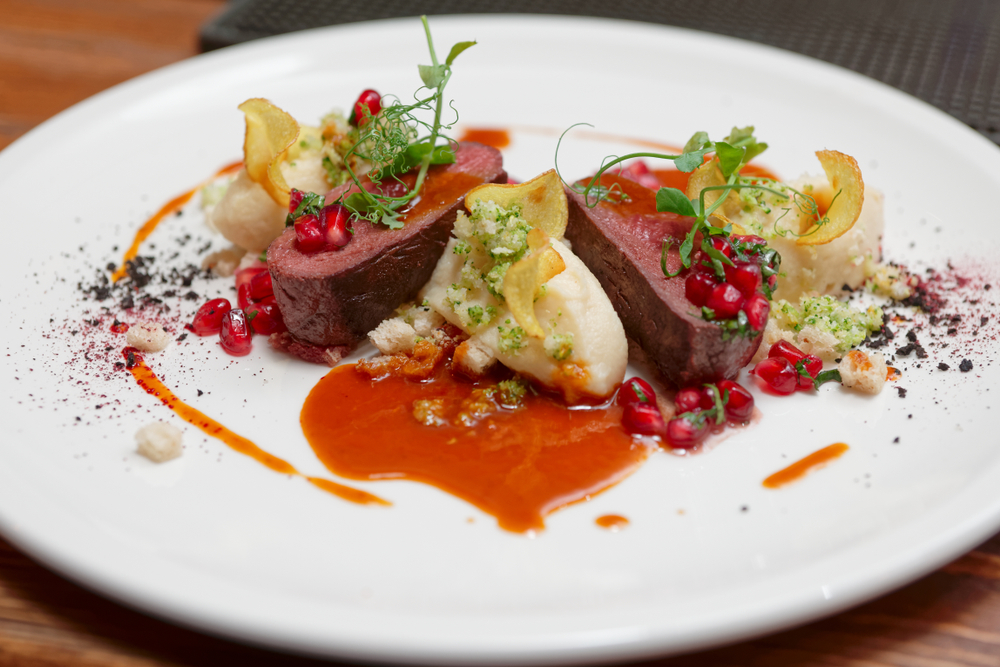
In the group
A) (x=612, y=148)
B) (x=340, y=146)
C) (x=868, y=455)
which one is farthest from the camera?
(x=612, y=148)

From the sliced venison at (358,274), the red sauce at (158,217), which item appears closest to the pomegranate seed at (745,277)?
the sliced venison at (358,274)

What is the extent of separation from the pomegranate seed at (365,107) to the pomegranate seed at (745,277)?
66.6 inches

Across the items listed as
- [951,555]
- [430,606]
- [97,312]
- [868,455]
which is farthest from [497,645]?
[97,312]

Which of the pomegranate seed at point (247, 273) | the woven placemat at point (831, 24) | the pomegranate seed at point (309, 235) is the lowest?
the pomegranate seed at point (247, 273)

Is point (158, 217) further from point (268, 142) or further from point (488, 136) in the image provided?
point (488, 136)

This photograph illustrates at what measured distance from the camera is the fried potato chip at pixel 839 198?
10.8ft

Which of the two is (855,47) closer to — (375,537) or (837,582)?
(837,582)

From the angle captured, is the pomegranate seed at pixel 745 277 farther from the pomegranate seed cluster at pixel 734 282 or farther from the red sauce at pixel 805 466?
the red sauce at pixel 805 466

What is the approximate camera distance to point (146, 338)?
3260 mm

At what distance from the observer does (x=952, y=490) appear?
2541 millimetres

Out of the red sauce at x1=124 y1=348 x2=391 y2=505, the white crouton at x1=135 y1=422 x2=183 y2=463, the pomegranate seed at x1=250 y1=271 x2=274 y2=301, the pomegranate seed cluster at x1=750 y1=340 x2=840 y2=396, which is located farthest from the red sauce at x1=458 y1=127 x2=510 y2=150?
the white crouton at x1=135 y1=422 x2=183 y2=463

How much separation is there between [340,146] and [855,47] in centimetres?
399

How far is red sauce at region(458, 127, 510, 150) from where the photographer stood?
4.73 meters

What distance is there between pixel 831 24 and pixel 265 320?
4900mm
